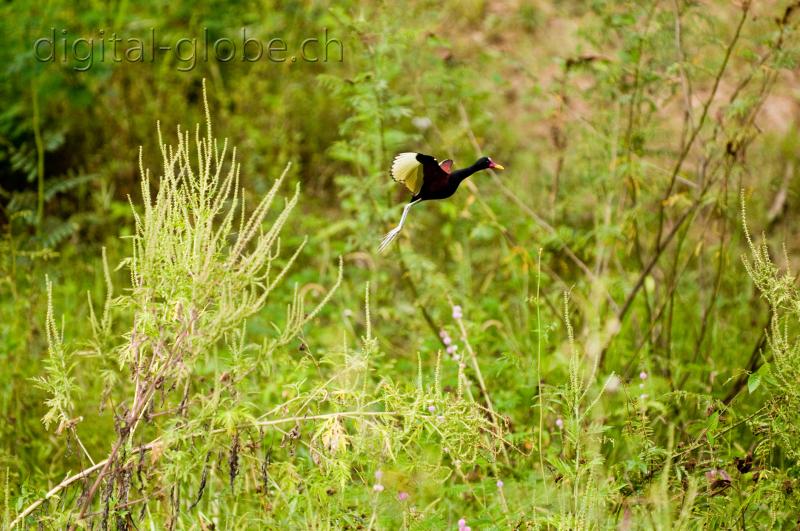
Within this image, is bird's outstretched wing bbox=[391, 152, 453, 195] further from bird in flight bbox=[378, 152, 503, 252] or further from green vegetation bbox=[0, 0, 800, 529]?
green vegetation bbox=[0, 0, 800, 529]

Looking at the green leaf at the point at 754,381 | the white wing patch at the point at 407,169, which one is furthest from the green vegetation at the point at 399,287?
the white wing patch at the point at 407,169

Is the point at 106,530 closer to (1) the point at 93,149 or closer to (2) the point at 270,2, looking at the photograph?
(1) the point at 93,149

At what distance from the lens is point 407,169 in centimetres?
198

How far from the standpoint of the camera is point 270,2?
6.11 m

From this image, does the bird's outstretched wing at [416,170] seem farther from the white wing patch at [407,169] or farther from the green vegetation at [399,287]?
the green vegetation at [399,287]

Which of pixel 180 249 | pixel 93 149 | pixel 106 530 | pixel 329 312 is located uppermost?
pixel 180 249

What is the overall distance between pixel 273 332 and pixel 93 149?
186 centimetres

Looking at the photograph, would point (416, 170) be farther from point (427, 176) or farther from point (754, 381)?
point (754, 381)

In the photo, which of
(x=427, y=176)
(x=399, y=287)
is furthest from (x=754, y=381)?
(x=399, y=287)

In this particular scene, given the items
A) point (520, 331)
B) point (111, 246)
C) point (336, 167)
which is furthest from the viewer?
point (336, 167)

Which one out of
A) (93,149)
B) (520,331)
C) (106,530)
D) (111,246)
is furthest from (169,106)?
(106,530)

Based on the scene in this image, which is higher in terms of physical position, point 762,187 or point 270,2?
point 270,2

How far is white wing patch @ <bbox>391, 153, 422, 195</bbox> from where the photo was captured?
197 cm

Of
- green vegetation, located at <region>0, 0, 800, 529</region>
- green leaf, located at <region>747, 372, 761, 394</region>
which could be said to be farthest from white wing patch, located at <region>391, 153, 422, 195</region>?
green leaf, located at <region>747, 372, 761, 394</region>
